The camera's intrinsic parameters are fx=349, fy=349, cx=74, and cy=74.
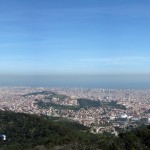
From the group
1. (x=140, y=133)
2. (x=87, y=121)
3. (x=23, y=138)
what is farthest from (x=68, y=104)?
(x=140, y=133)

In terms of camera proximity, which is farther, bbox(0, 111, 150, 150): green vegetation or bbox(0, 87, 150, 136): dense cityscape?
bbox(0, 87, 150, 136): dense cityscape

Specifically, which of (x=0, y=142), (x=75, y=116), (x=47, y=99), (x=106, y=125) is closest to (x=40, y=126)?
(x=0, y=142)

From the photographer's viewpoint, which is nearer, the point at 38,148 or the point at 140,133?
the point at 38,148

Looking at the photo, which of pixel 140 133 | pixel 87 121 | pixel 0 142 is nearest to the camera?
pixel 140 133

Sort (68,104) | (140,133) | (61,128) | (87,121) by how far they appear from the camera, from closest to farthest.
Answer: (140,133) → (61,128) → (87,121) → (68,104)

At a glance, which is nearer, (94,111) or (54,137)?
(54,137)

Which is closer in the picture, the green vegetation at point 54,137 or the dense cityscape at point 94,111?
the green vegetation at point 54,137

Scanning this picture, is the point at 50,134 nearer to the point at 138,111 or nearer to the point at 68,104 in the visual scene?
the point at 138,111

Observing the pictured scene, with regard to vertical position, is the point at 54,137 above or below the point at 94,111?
above
